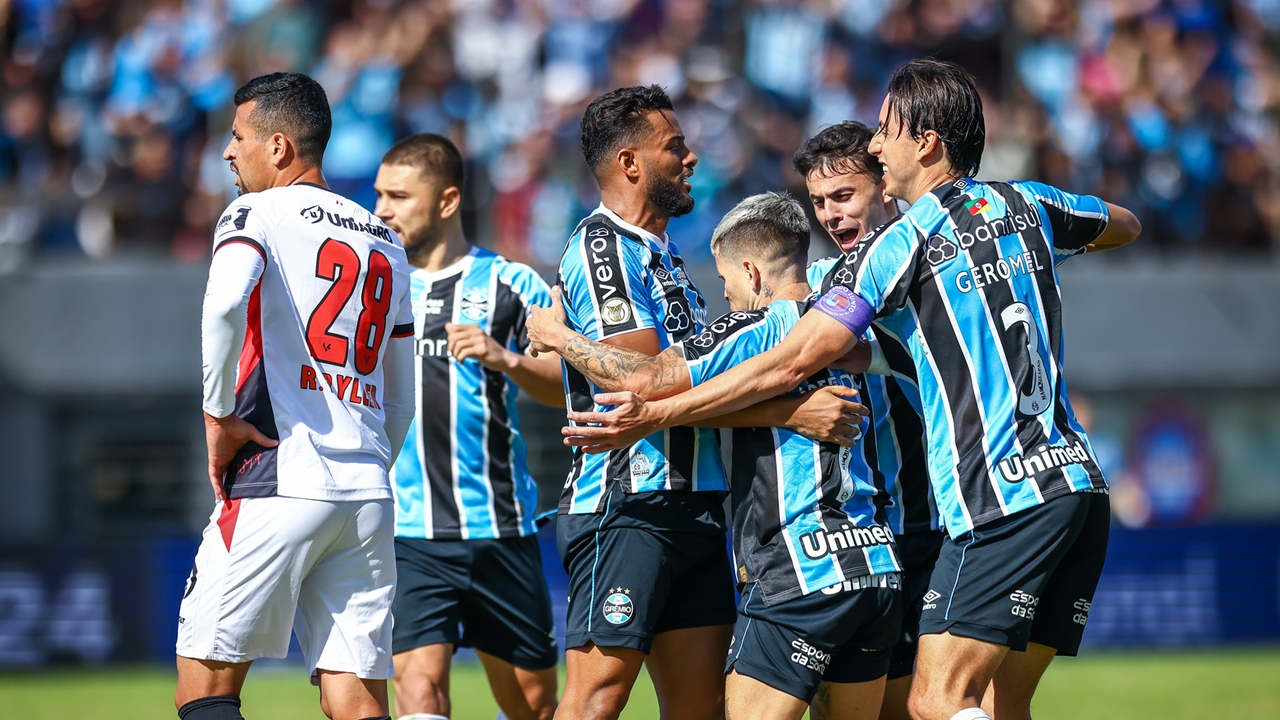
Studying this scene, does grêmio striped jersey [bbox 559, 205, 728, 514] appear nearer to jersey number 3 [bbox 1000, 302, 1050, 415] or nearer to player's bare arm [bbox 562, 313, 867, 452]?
player's bare arm [bbox 562, 313, 867, 452]

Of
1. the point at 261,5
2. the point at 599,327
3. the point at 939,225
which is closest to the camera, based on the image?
the point at 939,225

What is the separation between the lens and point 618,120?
5223 millimetres

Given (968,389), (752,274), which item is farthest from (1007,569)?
(752,274)

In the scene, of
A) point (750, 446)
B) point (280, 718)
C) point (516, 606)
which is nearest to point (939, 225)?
point (750, 446)

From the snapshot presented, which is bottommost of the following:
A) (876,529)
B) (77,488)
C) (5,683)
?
(5,683)

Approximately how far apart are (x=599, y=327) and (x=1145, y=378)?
34.9ft

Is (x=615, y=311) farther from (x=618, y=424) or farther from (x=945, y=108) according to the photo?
(x=945, y=108)

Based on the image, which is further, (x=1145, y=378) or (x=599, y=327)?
(x=1145, y=378)

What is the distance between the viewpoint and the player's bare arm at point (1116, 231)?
5078 millimetres

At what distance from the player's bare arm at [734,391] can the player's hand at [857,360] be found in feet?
0.61

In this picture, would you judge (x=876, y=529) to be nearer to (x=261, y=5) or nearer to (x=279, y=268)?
(x=279, y=268)

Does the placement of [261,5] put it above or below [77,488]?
above

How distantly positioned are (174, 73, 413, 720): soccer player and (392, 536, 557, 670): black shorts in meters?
1.37

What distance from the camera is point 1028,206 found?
4.66 metres
